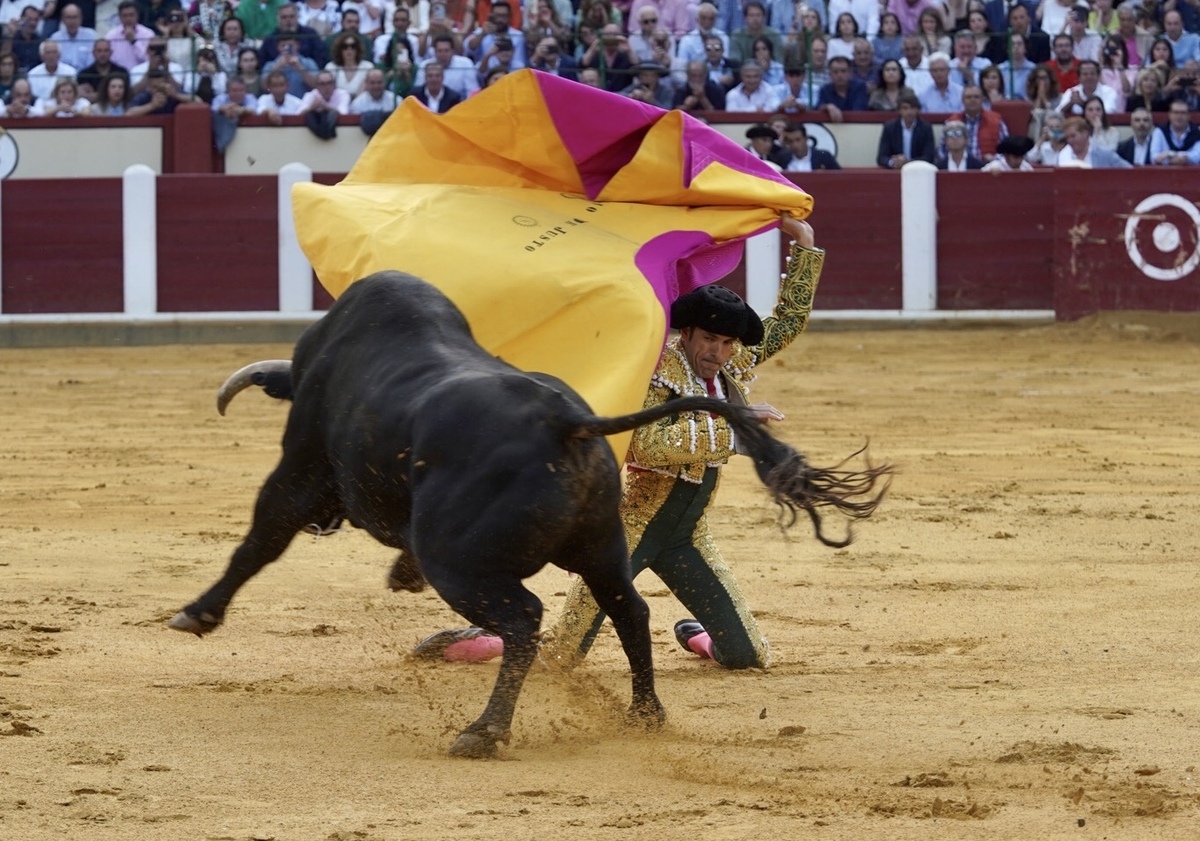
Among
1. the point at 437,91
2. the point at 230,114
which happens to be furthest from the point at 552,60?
the point at 230,114

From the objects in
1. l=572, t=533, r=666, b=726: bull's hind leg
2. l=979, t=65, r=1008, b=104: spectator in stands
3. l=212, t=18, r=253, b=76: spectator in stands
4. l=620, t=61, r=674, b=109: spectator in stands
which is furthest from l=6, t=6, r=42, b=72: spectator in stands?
l=572, t=533, r=666, b=726: bull's hind leg

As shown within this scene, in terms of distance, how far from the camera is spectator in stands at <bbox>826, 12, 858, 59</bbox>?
41.9 feet

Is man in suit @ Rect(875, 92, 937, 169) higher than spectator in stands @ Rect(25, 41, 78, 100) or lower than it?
lower

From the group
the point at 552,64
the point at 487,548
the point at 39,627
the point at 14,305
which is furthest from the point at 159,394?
the point at 487,548

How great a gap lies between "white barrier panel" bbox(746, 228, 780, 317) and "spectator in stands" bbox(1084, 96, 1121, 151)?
7.25 feet

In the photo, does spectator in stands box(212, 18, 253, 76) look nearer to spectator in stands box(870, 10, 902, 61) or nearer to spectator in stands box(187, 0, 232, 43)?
spectator in stands box(187, 0, 232, 43)

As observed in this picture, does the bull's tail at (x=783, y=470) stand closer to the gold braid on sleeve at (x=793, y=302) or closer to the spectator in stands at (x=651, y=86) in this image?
the gold braid on sleeve at (x=793, y=302)

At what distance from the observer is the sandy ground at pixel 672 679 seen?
2.97 metres

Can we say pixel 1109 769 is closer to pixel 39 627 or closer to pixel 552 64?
pixel 39 627

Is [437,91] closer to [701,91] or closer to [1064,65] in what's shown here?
[701,91]

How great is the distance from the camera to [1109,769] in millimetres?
3180

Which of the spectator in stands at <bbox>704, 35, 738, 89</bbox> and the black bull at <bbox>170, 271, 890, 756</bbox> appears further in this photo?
the spectator in stands at <bbox>704, 35, 738, 89</bbox>

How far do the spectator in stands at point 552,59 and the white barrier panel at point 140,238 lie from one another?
8.93ft

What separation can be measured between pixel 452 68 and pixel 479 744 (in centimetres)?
968
